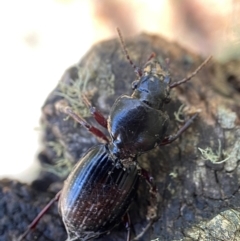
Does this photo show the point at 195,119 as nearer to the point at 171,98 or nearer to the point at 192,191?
the point at 171,98

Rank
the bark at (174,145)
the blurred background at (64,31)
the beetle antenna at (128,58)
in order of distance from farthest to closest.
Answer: the blurred background at (64,31), the beetle antenna at (128,58), the bark at (174,145)

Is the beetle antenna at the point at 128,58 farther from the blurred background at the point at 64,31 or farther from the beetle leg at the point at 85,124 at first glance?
the blurred background at the point at 64,31

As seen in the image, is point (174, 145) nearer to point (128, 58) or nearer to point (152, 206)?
point (152, 206)

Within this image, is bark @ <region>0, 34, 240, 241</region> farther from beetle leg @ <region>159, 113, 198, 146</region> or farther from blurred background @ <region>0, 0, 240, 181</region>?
blurred background @ <region>0, 0, 240, 181</region>

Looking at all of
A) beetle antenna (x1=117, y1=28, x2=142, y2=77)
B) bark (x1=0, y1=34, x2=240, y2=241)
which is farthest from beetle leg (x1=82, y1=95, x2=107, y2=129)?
beetle antenna (x1=117, y1=28, x2=142, y2=77)

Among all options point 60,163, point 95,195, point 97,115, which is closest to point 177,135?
point 97,115

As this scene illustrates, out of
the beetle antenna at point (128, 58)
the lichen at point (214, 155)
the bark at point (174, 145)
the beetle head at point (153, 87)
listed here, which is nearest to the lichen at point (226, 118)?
the bark at point (174, 145)
